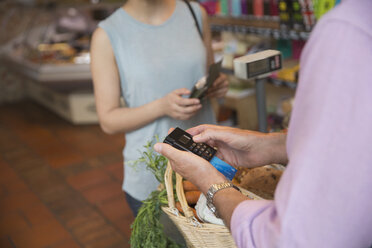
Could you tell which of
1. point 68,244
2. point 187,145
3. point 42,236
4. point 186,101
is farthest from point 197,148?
point 42,236

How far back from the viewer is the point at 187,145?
1.00 metres

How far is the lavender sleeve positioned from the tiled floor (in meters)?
1.65

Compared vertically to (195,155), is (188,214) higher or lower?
lower

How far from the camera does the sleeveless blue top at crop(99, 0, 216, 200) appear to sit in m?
1.55

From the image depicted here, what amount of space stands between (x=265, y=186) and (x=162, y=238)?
1.16ft

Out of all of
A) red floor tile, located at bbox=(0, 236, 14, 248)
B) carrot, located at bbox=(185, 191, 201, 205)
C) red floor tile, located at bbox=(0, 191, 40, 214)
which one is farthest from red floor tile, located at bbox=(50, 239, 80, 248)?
carrot, located at bbox=(185, 191, 201, 205)

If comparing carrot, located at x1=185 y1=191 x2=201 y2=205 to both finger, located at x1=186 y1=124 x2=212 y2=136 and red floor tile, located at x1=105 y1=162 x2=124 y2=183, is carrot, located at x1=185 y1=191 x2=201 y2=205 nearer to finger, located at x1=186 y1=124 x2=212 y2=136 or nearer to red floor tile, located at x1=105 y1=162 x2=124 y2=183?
finger, located at x1=186 y1=124 x2=212 y2=136

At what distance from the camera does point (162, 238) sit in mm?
1137

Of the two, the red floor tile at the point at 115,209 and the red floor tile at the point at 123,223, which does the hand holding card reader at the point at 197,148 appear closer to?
the red floor tile at the point at 123,223

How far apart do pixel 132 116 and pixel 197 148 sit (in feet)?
1.94

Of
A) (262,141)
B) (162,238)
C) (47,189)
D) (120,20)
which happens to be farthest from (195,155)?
(47,189)

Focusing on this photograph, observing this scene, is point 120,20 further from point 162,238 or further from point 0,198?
point 0,198

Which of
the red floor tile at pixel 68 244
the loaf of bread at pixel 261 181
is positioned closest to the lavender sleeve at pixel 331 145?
the loaf of bread at pixel 261 181

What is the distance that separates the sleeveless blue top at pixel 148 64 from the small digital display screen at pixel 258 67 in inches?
11.0
